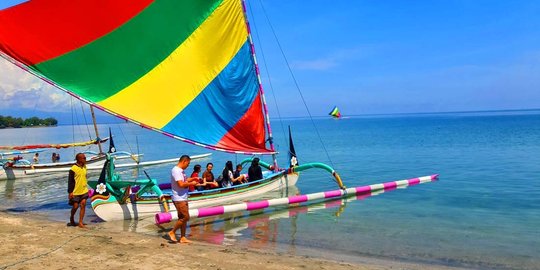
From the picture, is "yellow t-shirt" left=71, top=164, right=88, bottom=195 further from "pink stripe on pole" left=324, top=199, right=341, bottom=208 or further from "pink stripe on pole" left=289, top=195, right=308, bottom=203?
"pink stripe on pole" left=324, top=199, right=341, bottom=208

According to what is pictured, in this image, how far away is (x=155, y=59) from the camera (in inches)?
516

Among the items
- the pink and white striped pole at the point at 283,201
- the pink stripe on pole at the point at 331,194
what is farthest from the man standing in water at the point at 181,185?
the pink stripe on pole at the point at 331,194

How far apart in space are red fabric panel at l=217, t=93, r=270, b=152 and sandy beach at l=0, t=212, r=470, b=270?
5.87m

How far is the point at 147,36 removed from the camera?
12.9 m

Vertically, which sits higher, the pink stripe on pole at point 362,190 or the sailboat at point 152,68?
the sailboat at point 152,68

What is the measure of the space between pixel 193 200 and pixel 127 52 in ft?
16.2

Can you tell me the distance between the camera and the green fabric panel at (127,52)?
1170 cm

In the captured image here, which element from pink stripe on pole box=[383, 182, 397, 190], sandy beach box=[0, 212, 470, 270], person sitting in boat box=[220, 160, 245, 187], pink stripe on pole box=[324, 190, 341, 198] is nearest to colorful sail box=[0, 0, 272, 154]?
person sitting in boat box=[220, 160, 245, 187]

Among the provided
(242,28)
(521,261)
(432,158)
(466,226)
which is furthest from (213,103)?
(432,158)

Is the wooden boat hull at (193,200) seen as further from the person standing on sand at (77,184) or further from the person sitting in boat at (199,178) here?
the person standing on sand at (77,184)

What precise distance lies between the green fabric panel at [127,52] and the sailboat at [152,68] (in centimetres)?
3

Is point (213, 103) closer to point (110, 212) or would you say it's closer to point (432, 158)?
point (110, 212)

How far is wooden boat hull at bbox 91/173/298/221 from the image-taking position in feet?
40.8

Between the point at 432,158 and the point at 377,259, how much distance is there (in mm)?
27526
